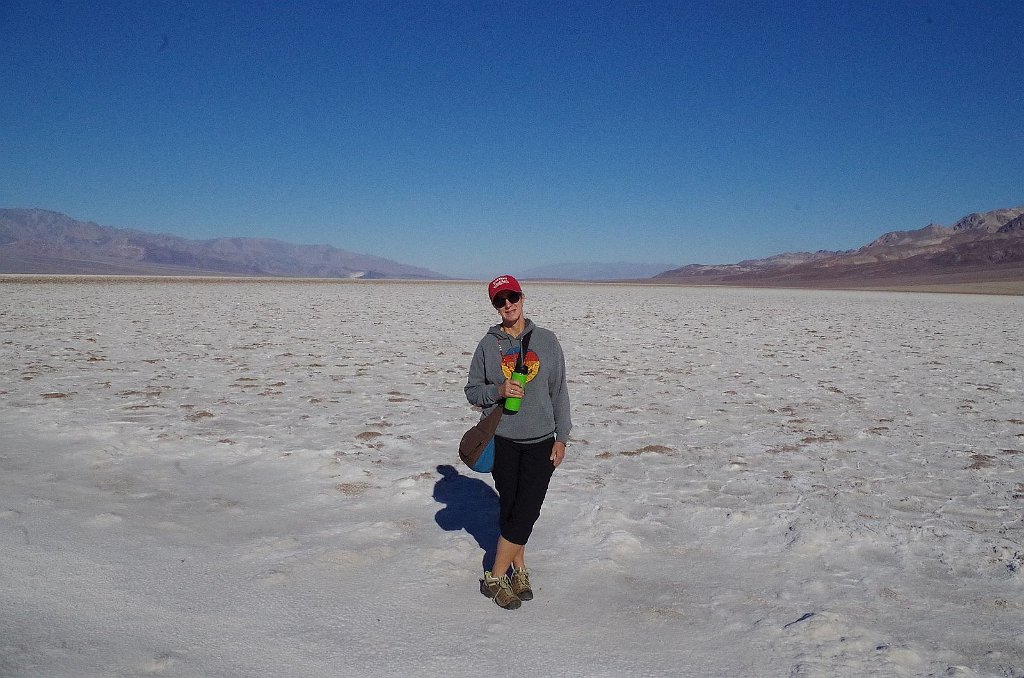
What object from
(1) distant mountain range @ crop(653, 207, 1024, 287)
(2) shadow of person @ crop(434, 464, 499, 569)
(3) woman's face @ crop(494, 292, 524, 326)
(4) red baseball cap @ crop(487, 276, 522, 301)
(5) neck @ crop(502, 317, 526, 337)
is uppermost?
(1) distant mountain range @ crop(653, 207, 1024, 287)

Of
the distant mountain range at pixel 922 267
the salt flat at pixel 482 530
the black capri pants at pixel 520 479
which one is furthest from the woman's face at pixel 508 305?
the distant mountain range at pixel 922 267

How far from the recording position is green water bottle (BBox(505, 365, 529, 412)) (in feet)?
9.62

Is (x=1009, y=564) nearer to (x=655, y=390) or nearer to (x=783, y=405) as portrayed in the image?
(x=783, y=405)

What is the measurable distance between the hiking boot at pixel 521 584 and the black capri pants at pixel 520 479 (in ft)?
0.64

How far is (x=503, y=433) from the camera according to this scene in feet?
10.3

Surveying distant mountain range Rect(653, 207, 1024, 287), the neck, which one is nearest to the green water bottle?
the neck

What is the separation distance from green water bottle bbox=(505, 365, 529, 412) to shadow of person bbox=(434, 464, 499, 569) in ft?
3.70

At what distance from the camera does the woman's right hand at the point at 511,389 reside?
2896 mm

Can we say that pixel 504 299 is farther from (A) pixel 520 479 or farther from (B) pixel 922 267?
(B) pixel 922 267

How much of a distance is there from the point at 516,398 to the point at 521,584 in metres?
0.97

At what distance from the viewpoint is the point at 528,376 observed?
→ 3064 millimetres

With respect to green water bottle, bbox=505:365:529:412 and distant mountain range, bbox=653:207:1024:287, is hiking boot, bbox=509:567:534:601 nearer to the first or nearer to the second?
green water bottle, bbox=505:365:529:412

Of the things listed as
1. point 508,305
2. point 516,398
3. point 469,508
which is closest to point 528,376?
point 516,398

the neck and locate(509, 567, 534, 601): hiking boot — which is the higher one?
the neck
